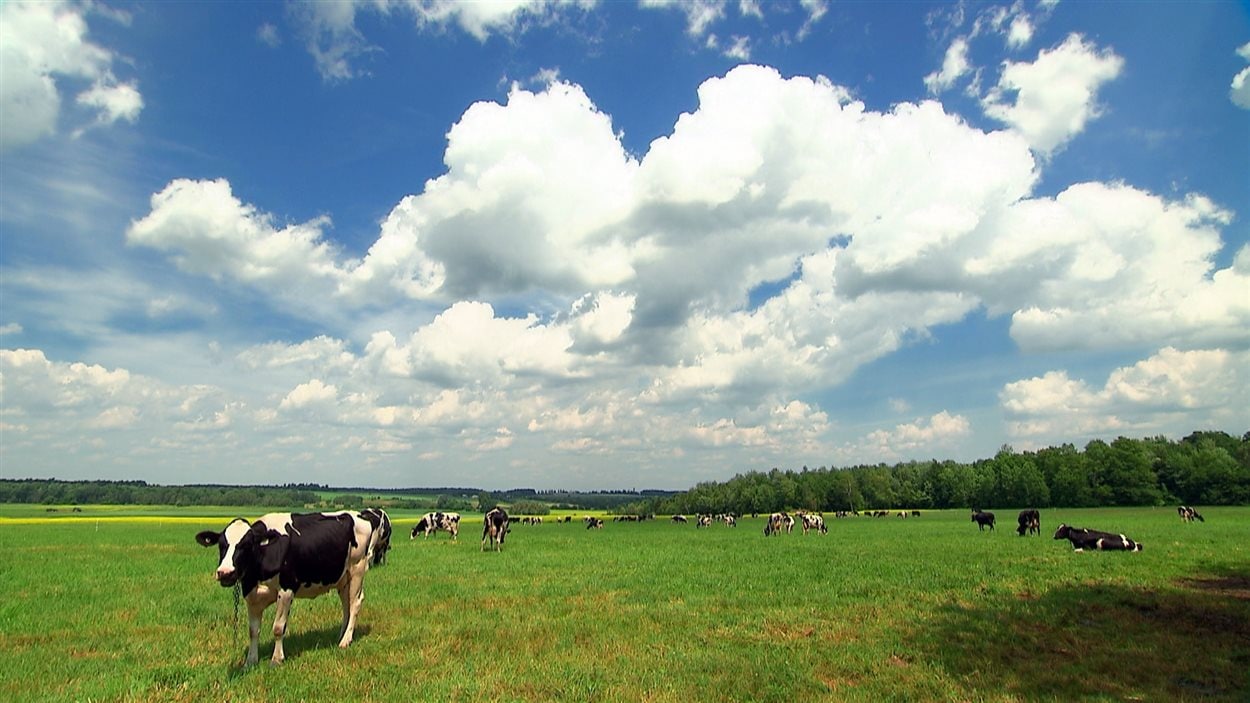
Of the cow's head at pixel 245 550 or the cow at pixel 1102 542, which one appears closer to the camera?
the cow's head at pixel 245 550

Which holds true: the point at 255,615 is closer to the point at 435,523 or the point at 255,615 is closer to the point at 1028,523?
the point at 435,523

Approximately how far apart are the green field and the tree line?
10373 centimetres

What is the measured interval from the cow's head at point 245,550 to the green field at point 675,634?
162cm

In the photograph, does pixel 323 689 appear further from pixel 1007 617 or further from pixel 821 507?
pixel 821 507

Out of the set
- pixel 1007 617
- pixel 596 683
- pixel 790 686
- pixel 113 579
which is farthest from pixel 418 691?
pixel 113 579

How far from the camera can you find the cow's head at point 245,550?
10.3 meters

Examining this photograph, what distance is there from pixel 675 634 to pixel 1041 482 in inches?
4910

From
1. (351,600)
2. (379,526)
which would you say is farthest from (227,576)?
(379,526)

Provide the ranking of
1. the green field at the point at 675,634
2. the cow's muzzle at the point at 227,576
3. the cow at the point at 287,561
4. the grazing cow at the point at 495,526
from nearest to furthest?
the green field at the point at 675,634, the cow's muzzle at the point at 227,576, the cow at the point at 287,561, the grazing cow at the point at 495,526

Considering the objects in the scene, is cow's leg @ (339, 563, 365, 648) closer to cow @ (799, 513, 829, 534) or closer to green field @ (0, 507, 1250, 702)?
green field @ (0, 507, 1250, 702)

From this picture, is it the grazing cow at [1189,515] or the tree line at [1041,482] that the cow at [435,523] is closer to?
the grazing cow at [1189,515]

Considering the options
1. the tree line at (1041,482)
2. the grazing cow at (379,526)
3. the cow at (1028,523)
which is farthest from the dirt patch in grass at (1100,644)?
the tree line at (1041,482)

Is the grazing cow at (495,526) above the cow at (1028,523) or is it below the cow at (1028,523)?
above

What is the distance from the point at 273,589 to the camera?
1109cm
